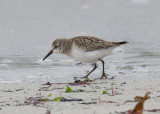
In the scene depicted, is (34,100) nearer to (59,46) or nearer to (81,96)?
(81,96)

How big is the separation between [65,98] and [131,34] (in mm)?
5153

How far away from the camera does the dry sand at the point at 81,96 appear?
160 inches

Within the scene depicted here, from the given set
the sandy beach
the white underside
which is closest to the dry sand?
the sandy beach

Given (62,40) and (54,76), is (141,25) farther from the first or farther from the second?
(54,76)

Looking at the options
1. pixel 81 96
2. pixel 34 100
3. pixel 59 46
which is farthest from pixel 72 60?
pixel 34 100

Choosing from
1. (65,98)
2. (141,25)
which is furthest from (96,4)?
(65,98)

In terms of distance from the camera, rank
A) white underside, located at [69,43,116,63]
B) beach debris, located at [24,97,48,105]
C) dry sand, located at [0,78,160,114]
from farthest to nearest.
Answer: white underside, located at [69,43,116,63] < beach debris, located at [24,97,48,105] < dry sand, located at [0,78,160,114]

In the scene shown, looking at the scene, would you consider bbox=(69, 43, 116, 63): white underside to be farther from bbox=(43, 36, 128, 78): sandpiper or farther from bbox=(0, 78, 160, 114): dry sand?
bbox=(0, 78, 160, 114): dry sand

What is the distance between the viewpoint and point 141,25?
9984mm

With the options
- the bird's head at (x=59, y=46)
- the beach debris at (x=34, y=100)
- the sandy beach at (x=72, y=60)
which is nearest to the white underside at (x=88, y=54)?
the sandy beach at (x=72, y=60)

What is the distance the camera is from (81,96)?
473 centimetres

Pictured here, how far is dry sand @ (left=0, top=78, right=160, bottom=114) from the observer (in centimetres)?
407

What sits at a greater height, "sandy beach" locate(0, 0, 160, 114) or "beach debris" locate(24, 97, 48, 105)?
"sandy beach" locate(0, 0, 160, 114)

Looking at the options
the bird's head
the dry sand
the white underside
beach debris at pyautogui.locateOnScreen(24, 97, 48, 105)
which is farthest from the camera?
→ the bird's head
